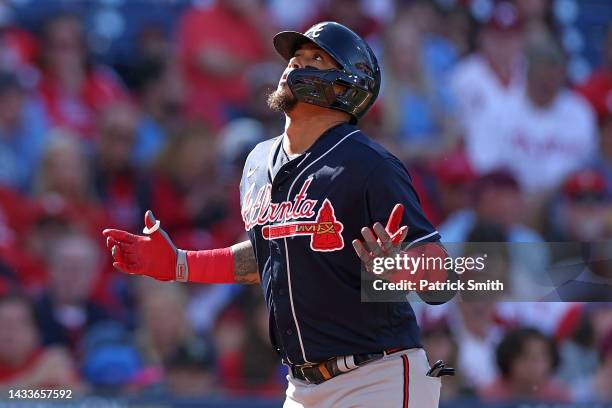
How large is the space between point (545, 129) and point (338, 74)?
527 cm

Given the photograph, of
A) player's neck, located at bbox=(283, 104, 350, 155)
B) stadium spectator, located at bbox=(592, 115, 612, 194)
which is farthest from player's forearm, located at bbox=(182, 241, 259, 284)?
stadium spectator, located at bbox=(592, 115, 612, 194)

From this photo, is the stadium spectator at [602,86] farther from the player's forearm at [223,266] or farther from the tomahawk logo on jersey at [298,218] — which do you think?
the tomahawk logo on jersey at [298,218]

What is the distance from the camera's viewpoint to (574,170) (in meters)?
8.59

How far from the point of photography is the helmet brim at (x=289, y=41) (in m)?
3.84

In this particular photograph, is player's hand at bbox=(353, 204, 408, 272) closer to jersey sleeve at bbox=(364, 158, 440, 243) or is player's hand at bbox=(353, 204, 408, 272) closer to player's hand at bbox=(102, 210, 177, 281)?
jersey sleeve at bbox=(364, 158, 440, 243)

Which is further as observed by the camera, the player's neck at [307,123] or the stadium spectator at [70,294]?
the stadium spectator at [70,294]

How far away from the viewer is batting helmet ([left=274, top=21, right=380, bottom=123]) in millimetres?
3738

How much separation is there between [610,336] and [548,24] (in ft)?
9.62

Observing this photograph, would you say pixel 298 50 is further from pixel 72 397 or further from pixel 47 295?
pixel 47 295

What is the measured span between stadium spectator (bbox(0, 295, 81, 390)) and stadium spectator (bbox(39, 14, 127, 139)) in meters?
1.50

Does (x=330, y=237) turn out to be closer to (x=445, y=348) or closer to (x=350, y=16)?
(x=445, y=348)

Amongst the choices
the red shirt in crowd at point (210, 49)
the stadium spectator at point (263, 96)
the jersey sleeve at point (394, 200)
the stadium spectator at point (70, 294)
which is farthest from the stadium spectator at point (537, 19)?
the jersey sleeve at point (394, 200)

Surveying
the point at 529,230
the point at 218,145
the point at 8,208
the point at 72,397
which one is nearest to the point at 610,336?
the point at 529,230

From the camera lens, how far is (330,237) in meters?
3.56
